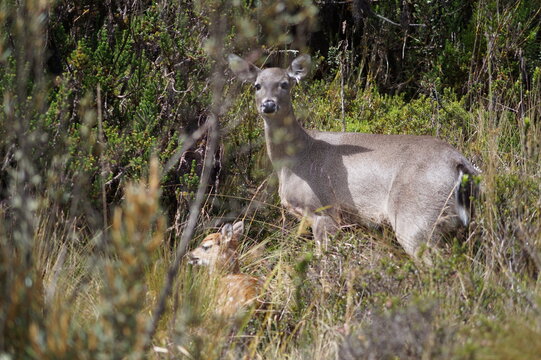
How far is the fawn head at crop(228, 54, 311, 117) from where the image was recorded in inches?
257

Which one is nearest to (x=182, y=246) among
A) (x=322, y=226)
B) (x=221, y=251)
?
(x=221, y=251)

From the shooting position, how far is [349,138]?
264 inches

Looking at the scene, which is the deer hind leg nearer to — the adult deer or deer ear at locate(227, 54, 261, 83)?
the adult deer

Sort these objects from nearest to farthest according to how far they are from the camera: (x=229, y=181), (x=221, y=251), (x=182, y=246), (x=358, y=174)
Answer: (x=182, y=246)
(x=221, y=251)
(x=358, y=174)
(x=229, y=181)

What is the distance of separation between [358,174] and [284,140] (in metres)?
0.81

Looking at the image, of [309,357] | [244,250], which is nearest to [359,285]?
[309,357]

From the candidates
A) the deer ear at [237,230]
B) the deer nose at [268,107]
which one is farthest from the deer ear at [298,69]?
the deer ear at [237,230]

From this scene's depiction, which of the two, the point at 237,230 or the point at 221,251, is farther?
the point at 237,230

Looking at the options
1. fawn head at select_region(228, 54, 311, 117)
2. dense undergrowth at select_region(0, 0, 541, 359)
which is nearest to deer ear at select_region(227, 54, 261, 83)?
fawn head at select_region(228, 54, 311, 117)

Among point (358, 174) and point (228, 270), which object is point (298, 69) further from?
point (228, 270)

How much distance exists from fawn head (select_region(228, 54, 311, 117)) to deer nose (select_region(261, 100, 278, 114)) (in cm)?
3

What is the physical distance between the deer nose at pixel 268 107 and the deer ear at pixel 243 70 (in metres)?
→ 0.41

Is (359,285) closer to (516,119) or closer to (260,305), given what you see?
(260,305)

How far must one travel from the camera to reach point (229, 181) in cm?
695
